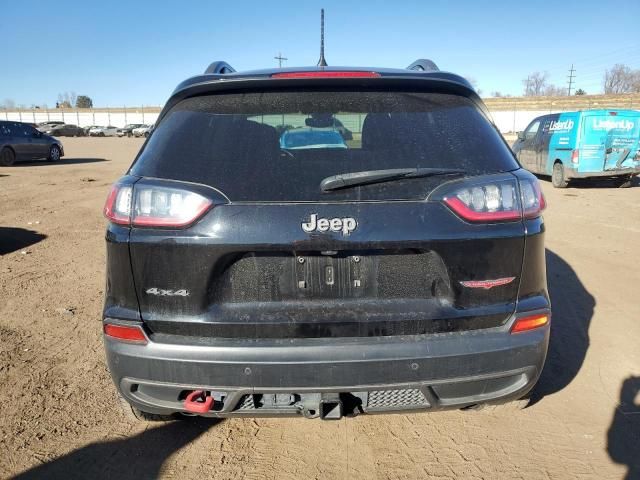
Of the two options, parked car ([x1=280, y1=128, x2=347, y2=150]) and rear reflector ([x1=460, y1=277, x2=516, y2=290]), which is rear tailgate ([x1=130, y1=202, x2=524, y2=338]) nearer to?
rear reflector ([x1=460, y1=277, x2=516, y2=290])

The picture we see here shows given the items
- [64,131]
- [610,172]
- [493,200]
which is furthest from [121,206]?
[64,131]

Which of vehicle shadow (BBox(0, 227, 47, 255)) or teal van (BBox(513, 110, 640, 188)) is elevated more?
teal van (BBox(513, 110, 640, 188))

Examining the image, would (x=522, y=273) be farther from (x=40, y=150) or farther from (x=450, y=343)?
(x=40, y=150)

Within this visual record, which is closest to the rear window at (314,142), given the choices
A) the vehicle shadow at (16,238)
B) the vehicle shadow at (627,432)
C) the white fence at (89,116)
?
the vehicle shadow at (627,432)

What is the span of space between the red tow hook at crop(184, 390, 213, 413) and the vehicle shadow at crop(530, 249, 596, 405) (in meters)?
1.98

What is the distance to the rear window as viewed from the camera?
6.58 ft

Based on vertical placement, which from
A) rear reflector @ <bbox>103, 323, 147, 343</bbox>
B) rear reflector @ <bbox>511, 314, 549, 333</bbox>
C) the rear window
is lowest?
rear reflector @ <bbox>103, 323, 147, 343</bbox>

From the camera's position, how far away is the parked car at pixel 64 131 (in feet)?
170

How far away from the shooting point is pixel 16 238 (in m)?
7.21

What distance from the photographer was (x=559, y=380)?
320 cm

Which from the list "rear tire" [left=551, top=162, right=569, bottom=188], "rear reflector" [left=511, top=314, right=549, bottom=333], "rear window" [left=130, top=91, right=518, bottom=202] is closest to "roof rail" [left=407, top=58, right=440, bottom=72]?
"rear window" [left=130, top=91, right=518, bottom=202]

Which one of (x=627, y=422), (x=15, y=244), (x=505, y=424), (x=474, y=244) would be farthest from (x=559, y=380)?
(x=15, y=244)

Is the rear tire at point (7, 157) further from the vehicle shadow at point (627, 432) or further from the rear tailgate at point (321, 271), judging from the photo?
the vehicle shadow at point (627, 432)

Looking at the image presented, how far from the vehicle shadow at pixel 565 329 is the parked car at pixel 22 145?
66.1 feet
